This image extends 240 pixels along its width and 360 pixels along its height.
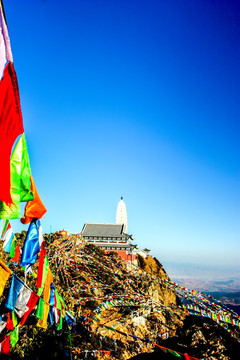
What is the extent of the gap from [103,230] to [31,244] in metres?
33.7

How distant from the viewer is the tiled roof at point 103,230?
3712 centimetres

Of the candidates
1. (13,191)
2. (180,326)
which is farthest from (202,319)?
(13,191)

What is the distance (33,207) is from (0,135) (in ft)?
8.30

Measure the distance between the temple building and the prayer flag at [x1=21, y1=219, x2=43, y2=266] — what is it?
30.0 meters

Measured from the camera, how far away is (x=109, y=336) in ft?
43.8

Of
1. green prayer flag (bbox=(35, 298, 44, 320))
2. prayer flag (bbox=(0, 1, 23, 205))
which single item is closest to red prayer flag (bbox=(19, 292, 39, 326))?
green prayer flag (bbox=(35, 298, 44, 320))

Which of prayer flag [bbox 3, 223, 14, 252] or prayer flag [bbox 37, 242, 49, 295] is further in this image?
prayer flag [bbox 37, 242, 49, 295]

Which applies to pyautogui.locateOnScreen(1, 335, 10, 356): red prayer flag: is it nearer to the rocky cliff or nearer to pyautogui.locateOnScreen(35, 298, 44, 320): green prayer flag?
the rocky cliff

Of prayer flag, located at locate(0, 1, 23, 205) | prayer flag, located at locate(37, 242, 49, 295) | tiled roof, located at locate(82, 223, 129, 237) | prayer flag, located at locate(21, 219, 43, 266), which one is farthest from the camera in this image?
tiled roof, located at locate(82, 223, 129, 237)

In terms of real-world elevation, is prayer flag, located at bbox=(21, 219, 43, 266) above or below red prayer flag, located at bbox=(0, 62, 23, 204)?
below

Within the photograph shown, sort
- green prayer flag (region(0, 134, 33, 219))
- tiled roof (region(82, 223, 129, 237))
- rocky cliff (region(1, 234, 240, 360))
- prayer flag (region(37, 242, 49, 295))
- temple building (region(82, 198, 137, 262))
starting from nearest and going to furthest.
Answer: green prayer flag (region(0, 134, 33, 219)) → prayer flag (region(37, 242, 49, 295)) → rocky cliff (region(1, 234, 240, 360)) → temple building (region(82, 198, 137, 262)) → tiled roof (region(82, 223, 129, 237))

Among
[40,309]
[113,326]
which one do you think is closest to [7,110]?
[40,309]

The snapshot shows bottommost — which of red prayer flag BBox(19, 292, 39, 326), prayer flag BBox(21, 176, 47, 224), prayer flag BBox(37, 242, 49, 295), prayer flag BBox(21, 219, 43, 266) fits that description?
red prayer flag BBox(19, 292, 39, 326)

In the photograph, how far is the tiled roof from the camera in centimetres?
3712
